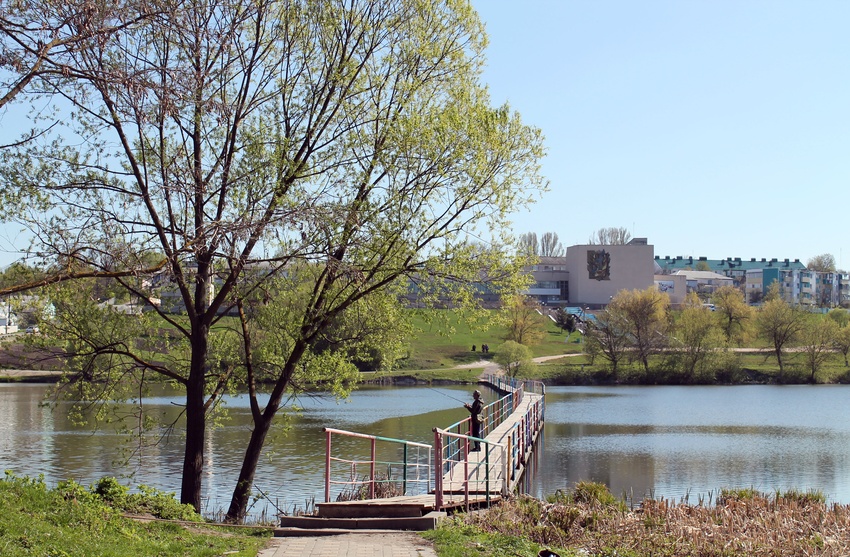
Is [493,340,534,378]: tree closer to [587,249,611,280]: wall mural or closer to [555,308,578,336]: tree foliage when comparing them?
[555,308,578,336]: tree foliage

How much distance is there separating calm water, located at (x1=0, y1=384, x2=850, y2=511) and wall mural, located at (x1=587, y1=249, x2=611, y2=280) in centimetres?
7743

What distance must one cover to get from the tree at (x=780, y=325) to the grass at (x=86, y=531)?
7594 centimetres

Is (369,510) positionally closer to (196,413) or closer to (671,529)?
(671,529)

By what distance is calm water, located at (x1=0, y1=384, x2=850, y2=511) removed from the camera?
2462 cm

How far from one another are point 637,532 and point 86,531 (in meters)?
6.72

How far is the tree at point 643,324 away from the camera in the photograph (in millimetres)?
79625

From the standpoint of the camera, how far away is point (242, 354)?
19.0 metres

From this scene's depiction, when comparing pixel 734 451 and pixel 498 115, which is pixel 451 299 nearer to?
pixel 498 115

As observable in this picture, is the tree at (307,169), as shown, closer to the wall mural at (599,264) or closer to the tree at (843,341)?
the tree at (843,341)

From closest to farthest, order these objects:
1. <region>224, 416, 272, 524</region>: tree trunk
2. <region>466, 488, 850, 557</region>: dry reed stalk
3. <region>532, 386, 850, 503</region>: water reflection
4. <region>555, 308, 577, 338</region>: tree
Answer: <region>466, 488, 850, 557</region>: dry reed stalk
<region>224, 416, 272, 524</region>: tree trunk
<region>532, 386, 850, 503</region>: water reflection
<region>555, 308, 577, 338</region>: tree

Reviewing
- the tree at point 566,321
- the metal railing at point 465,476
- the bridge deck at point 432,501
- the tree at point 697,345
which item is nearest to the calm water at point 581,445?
the metal railing at point 465,476

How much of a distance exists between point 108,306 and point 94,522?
7.84 metres

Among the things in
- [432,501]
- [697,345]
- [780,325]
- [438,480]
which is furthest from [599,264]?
[438,480]

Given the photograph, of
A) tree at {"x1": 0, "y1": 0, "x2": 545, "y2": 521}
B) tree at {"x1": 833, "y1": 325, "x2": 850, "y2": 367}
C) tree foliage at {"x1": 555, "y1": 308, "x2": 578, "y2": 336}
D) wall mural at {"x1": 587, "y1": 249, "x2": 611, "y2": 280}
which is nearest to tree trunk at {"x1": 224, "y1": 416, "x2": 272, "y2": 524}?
tree at {"x1": 0, "y1": 0, "x2": 545, "y2": 521}
